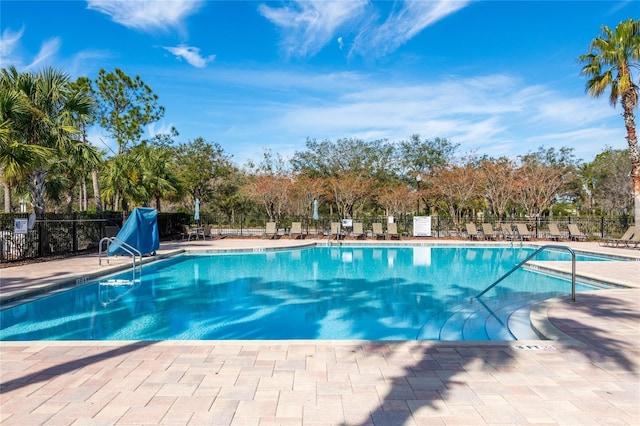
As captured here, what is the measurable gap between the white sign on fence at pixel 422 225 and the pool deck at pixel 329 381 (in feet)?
51.1

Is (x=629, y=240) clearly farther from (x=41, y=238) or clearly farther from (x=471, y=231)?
(x=41, y=238)

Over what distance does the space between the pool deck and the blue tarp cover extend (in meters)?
7.04

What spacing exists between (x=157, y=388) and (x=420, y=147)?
31.1m

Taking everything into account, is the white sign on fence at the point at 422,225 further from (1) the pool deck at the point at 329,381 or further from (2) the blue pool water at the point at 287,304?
(1) the pool deck at the point at 329,381

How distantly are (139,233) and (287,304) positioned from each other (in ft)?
20.3

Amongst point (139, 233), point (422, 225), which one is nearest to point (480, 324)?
point (139, 233)

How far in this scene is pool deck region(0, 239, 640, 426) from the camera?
2.58 meters

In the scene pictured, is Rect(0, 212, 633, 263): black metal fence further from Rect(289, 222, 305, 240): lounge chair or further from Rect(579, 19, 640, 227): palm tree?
Rect(579, 19, 640, 227): palm tree

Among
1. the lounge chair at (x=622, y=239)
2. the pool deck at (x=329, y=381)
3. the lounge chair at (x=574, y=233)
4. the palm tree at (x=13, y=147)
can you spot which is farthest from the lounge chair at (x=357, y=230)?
the pool deck at (x=329, y=381)

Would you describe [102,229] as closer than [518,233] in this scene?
Yes

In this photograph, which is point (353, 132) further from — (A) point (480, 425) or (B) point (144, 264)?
(A) point (480, 425)

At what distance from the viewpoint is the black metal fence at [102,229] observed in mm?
10414

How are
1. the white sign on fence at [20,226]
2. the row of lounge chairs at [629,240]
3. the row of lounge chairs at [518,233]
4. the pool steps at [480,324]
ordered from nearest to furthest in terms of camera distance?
the pool steps at [480,324] < the white sign on fence at [20,226] < the row of lounge chairs at [629,240] < the row of lounge chairs at [518,233]

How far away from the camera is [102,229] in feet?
46.9
